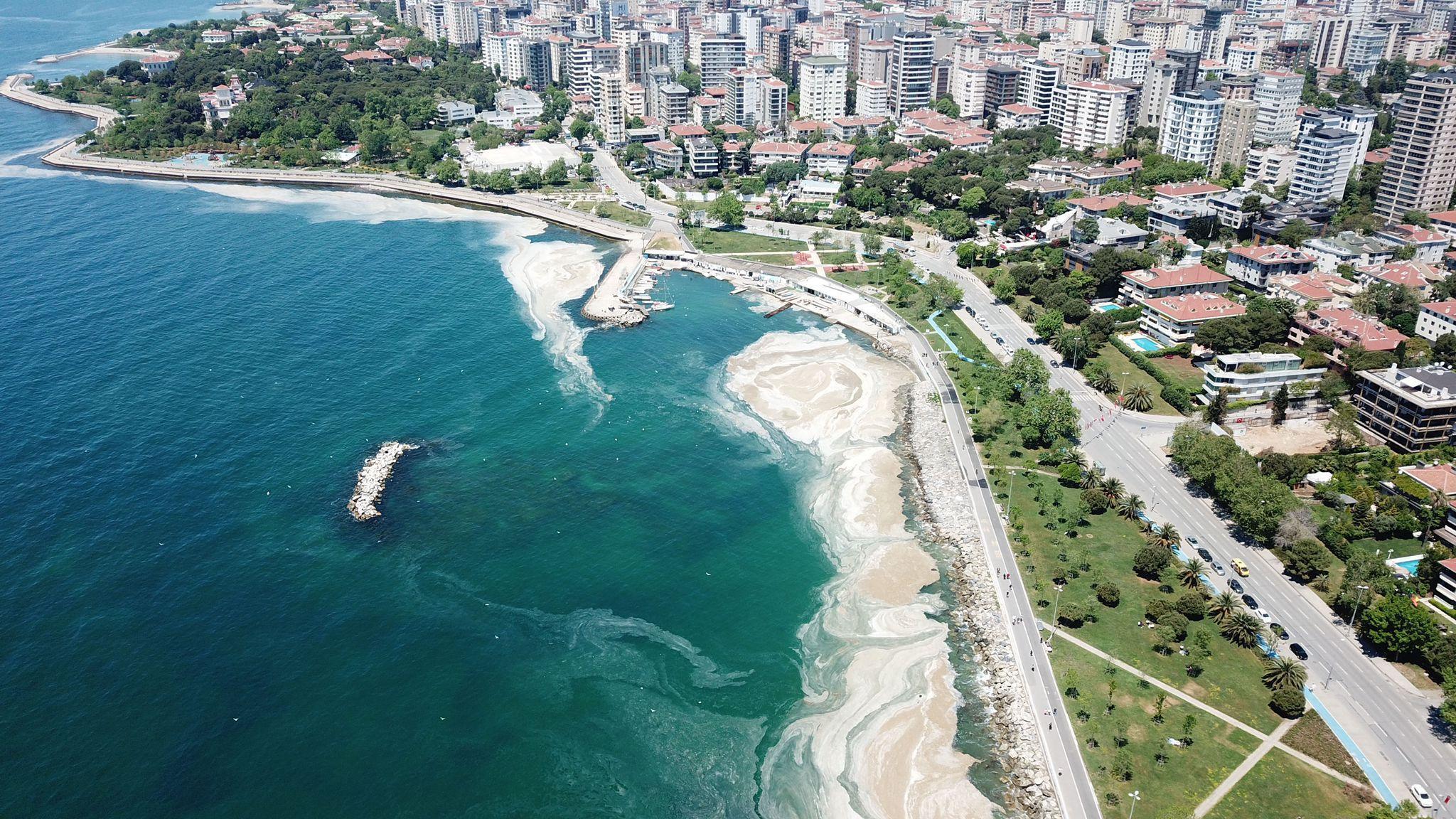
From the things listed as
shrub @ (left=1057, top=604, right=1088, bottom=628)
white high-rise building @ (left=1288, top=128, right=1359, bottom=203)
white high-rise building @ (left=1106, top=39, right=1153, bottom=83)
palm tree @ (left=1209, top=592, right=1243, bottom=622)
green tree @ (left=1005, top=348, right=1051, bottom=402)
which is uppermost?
white high-rise building @ (left=1106, top=39, right=1153, bottom=83)

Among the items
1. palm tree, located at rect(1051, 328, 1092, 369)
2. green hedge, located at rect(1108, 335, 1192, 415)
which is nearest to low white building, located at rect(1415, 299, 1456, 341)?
green hedge, located at rect(1108, 335, 1192, 415)

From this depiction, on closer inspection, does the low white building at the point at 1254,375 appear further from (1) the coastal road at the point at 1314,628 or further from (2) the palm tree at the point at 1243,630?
(2) the palm tree at the point at 1243,630

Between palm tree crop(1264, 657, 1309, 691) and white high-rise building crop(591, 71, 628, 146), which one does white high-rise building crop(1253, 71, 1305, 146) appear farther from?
palm tree crop(1264, 657, 1309, 691)

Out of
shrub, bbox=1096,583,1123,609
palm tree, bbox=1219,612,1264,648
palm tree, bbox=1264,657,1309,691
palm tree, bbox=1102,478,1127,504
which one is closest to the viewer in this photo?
palm tree, bbox=1264,657,1309,691

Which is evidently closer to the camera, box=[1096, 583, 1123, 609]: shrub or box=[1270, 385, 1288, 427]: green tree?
box=[1096, 583, 1123, 609]: shrub

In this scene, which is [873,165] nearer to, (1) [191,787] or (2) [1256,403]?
(2) [1256,403]

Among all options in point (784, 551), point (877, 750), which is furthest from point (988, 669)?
point (784, 551)

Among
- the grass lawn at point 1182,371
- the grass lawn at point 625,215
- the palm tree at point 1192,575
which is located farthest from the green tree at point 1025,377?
the grass lawn at point 625,215
